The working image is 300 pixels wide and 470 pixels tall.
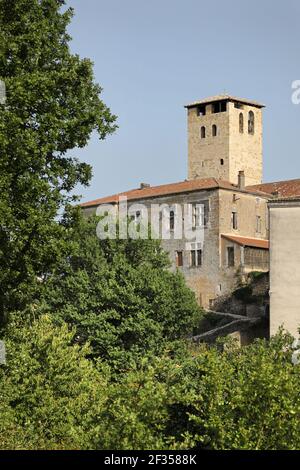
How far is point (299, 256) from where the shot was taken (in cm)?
4525

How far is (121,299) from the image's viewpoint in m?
49.2

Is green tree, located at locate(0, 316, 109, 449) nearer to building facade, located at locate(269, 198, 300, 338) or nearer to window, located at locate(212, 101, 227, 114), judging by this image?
building facade, located at locate(269, 198, 300, 338)

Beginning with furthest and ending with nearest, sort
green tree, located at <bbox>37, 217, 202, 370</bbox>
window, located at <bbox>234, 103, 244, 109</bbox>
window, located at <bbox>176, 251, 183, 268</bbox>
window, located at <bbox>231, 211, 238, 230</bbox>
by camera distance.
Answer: window, located at <bbox>234, 103, 244, 109</bbox> < window, located at <bbox>176, 251, 183, 268</bbox> < window, located at <bbox>231, 211, 238, 230</bbox> < green tree, located at <bbox>37, 217, 202, 370</bbox>

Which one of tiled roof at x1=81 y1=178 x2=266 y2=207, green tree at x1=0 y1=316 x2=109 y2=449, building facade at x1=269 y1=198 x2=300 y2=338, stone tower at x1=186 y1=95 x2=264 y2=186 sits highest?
stone tower at x1=186 y1=95 x2=264 y2=186

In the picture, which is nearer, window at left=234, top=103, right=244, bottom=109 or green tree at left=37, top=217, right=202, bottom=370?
green tree at left=37, top=217, right=202, bottom=370

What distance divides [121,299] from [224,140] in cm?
3314

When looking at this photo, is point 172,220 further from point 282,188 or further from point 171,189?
point 282,188

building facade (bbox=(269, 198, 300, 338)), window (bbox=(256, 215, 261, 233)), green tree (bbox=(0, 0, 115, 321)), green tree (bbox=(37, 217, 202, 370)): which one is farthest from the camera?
window (bbox=(256, 215, 261, 233))

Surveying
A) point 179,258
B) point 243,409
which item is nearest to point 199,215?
point 179,258

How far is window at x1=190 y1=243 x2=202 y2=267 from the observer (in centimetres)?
6475

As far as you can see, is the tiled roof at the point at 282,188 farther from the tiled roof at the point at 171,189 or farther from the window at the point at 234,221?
the window at the point at 234,221

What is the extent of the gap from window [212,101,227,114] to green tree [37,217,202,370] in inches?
1112

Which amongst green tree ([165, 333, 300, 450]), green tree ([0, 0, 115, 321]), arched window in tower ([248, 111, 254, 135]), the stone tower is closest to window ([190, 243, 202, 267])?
the stone tower

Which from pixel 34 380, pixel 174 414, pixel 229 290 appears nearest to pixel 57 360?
pixel 34 380
